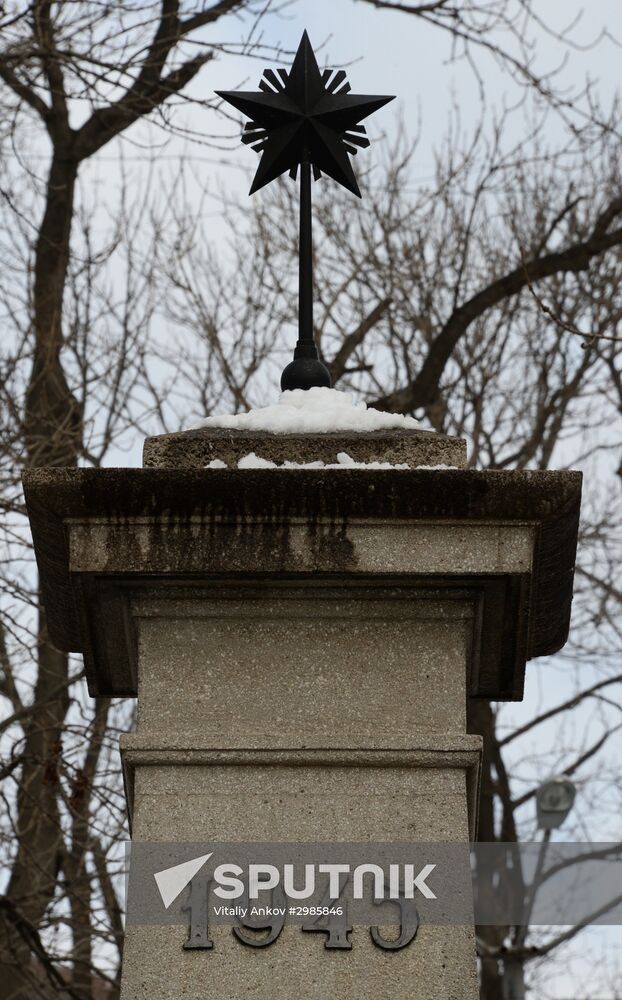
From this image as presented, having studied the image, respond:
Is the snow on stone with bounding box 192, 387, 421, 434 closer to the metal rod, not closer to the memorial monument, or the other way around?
the memorial monument

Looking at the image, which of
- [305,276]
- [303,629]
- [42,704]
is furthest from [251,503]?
[42,704]

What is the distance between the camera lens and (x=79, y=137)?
10484 millimetres

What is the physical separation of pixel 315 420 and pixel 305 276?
492 millimetres

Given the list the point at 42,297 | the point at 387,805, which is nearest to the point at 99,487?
the point at 387,805

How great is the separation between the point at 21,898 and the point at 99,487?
17.5 feet

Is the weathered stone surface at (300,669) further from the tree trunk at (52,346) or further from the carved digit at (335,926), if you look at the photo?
the tree trunk at (52,346)

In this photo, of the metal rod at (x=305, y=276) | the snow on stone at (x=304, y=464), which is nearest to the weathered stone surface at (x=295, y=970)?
the snow on stone at (x=304, y=464)

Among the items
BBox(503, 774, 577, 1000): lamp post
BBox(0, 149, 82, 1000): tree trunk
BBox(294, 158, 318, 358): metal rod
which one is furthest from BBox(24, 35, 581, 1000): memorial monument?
BBox(503, 774, 577, 1000): lamp post

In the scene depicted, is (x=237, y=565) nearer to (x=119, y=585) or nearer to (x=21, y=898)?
(x=119, y=585)

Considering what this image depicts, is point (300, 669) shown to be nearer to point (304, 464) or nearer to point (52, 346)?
point (304, 464)

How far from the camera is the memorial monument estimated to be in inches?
115

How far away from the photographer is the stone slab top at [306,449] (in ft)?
10.7

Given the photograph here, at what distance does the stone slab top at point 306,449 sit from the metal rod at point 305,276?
0.44m

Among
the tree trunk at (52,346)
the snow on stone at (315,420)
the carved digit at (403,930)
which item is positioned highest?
the tree trunk at (52,346)
